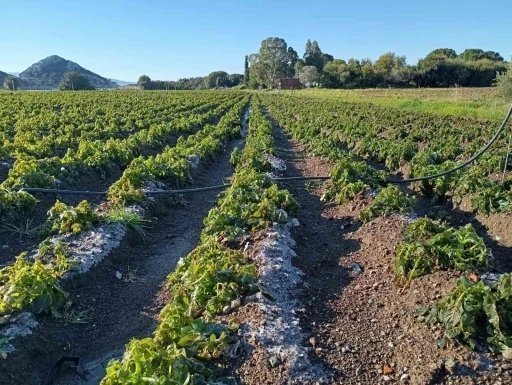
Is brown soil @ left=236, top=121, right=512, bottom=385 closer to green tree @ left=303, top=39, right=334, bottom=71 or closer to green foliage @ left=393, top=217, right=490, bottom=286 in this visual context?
green foliage @ left=393, top=217, right=490, bottom=286

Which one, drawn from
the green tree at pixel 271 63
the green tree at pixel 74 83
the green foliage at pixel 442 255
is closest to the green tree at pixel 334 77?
the green tree at pixel 271 63

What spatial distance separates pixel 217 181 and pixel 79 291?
305 inches

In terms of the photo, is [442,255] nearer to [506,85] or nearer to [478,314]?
[478,314]

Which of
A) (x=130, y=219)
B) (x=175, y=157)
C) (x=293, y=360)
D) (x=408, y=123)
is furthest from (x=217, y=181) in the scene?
(x=408, y=123)

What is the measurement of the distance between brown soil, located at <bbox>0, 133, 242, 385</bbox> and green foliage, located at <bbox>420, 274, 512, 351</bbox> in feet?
11.7

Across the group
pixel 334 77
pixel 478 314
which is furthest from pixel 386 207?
pixel 334 77

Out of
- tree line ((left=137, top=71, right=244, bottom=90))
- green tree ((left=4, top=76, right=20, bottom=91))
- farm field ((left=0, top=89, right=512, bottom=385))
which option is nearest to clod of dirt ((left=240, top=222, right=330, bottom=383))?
farm field ((left=0, top=89, right=512, bottom=385))

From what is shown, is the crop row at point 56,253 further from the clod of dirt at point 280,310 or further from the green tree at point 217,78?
the green tree at point 217,78

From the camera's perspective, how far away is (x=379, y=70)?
3319 inches

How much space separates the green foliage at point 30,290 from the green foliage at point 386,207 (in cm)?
538

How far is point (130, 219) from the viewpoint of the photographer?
8.70m

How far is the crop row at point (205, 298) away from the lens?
4.02 metres

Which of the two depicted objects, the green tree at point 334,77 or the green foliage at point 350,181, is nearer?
the green foliage at point 350,181

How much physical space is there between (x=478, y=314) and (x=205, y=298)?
3.08m
